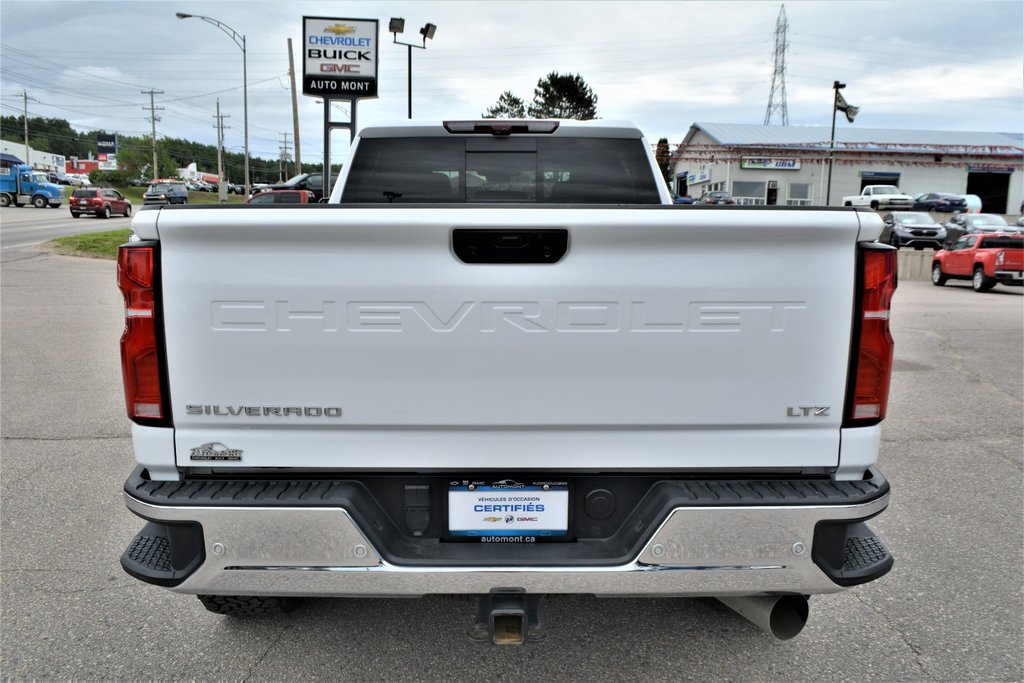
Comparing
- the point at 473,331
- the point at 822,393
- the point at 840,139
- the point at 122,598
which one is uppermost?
the point at 840,139

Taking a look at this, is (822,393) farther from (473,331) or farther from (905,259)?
(905,259)

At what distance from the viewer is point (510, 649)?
2.95 m

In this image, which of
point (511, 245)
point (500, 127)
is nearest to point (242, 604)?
point (511, 245)

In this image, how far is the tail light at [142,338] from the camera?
218 centimetres

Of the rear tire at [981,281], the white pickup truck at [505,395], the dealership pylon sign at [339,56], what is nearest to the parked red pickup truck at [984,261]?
the rear tire at [981,281]

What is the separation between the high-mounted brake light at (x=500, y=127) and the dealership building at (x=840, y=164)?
49.5 m

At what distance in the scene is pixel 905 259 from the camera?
24109 millimetres

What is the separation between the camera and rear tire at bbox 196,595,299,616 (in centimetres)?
296

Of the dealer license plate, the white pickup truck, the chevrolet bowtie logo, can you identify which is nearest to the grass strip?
the chevrolet bowtie logo

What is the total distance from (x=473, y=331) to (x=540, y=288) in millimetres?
234

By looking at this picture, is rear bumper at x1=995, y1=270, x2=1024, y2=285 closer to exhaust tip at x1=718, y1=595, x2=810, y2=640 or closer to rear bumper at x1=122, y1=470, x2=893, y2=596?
exhaust tip at x1=718, y1=595, x2=810, y2=640

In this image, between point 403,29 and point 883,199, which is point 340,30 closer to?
point 403,29

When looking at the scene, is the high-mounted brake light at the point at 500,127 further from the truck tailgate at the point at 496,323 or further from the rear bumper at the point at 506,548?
the rear bumper at the point at 506,548

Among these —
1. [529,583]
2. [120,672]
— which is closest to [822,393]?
[529,583]
